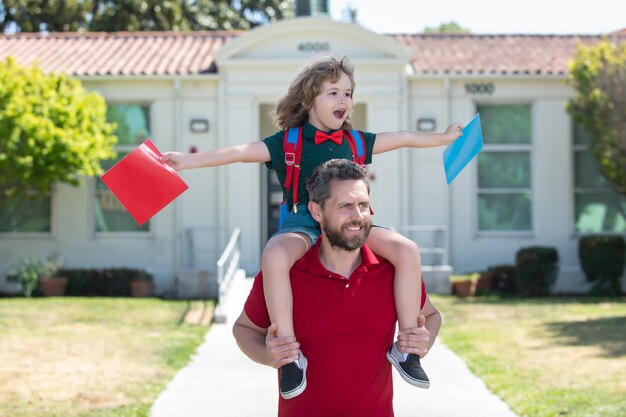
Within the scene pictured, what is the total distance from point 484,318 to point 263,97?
6170mm

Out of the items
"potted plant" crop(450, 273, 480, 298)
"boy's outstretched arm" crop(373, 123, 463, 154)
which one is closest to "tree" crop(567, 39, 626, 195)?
"potted plant" crop(450, 273, 480, 298)

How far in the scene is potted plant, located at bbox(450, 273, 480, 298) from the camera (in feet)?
56.0

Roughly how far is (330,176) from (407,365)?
34.2 inches

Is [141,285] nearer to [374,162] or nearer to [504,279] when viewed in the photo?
[374,162]

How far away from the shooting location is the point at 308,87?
4.78 meters

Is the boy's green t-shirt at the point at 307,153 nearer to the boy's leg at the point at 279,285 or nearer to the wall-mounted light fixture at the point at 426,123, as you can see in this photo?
the boy's leg at the point at 279,285

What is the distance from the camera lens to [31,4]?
3170cm

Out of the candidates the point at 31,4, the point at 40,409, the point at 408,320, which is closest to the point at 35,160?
the point at 40,409

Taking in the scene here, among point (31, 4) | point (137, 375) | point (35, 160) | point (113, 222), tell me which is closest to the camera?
point (137, 375)

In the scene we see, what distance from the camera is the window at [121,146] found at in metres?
18.5

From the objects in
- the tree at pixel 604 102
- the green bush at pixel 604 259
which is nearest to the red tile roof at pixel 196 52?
the tree at pixel 604 102

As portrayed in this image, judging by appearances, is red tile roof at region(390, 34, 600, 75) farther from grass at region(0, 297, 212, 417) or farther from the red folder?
the red folder

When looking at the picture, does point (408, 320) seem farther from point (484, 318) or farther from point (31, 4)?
point (31, 4)

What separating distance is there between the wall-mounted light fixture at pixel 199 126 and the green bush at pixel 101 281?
268cm
